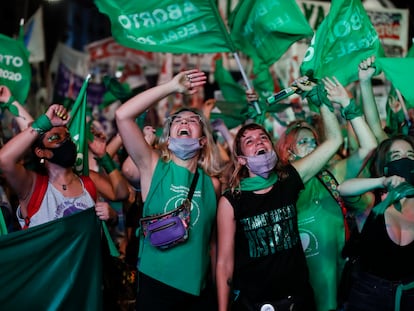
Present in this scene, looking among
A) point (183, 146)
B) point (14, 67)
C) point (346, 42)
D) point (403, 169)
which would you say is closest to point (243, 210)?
point (183, 146)

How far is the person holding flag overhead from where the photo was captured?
3.48 metres

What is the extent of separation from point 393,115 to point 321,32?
1.43 metres

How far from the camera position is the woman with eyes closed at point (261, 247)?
3.32 m

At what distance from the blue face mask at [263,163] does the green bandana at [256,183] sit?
4 centimetres

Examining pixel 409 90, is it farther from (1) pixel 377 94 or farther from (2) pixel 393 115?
(1) pixel 377 94

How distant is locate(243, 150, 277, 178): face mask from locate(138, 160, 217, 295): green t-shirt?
335 millimetres

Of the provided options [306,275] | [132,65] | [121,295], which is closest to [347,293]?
[306,275]

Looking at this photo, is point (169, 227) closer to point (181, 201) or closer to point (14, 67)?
point (181, 201)

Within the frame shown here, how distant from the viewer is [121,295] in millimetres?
4355

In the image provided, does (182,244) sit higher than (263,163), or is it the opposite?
(263,163)

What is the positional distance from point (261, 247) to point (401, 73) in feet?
5.13

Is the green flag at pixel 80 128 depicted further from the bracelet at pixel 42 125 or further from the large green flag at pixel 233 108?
the large green flag at pixel 233 108

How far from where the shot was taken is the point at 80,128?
432 centimetres

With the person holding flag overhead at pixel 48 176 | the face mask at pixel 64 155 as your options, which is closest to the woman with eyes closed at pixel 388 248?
the person holding flag overhead at pixel 48 176
